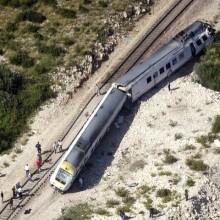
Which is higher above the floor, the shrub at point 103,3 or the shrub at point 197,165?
the shrub at point 103,3

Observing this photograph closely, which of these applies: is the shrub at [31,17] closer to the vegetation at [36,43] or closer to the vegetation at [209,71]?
the vegetation at [36,43]

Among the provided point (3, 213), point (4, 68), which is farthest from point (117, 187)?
point (4, 68)

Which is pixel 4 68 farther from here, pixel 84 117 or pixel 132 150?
pixel 132 150

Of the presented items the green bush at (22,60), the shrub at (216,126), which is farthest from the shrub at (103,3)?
the shrub at (216,126)

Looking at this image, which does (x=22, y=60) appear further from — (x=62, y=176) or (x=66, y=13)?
(x=62, y=176)

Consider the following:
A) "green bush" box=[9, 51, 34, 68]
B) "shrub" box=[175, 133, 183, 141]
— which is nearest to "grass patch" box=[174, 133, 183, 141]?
"shrub" box=[175, 133, 183, 141]

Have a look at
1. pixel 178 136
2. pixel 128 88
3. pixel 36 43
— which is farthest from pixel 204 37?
pixel 36 43
